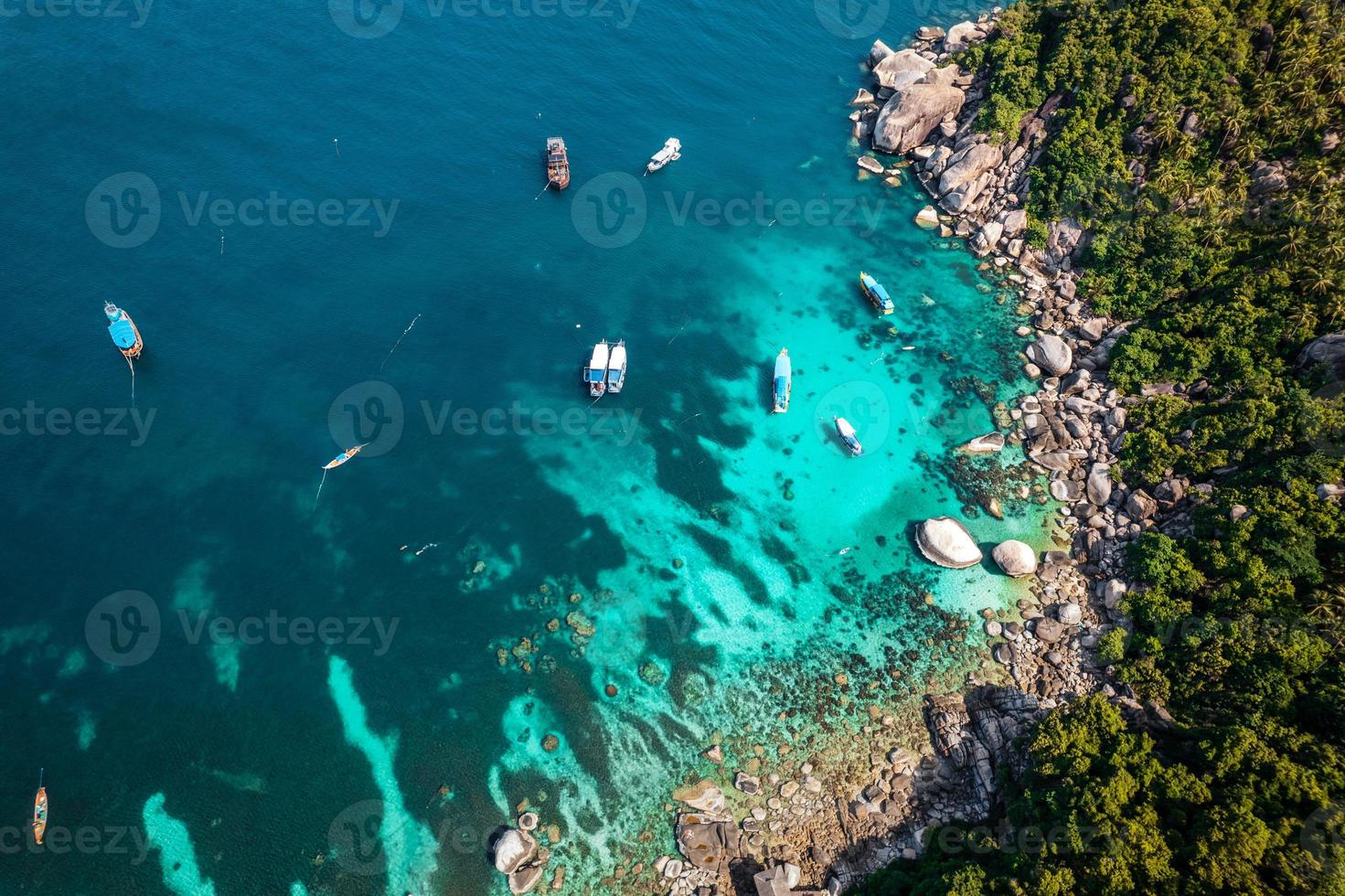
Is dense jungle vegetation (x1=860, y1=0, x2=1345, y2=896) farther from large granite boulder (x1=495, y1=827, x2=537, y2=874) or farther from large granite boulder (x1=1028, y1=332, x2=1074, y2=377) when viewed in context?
large granite boulder (x1=495, y1=827, x2=537, y2=874)

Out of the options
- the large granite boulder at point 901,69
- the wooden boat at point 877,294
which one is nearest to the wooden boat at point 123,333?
the wooden boat at point 877,294

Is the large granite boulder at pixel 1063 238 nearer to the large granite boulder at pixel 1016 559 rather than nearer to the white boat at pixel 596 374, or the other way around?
the large granite boulder at pixel 1016 559

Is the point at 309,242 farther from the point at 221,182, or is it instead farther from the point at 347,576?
the point at 347,576

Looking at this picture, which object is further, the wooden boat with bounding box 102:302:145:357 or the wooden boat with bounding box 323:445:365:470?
the wooden boat with bounding box 102:302:145:357

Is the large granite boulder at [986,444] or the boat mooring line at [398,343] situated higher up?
the large granite boulder at [986,444]

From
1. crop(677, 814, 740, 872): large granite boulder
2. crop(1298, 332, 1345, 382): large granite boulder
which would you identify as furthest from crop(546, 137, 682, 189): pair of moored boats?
crop(677, 814, 740, 872): large granite boulder

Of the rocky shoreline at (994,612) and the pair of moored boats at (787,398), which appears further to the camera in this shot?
the pair of moored boats at (787,398)

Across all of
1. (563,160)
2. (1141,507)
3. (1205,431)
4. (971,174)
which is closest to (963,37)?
(971,174)
